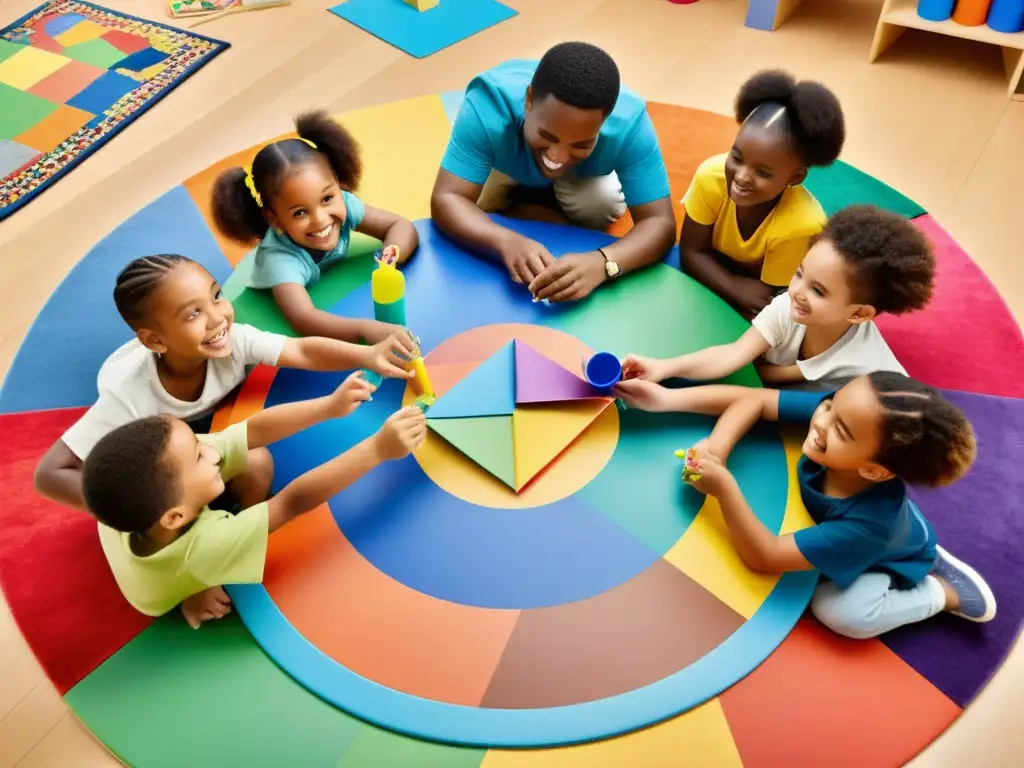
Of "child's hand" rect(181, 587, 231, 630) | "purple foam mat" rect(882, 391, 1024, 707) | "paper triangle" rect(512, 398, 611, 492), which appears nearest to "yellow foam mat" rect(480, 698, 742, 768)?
"purple foam mat" rect(882, 391, 1024, 707)

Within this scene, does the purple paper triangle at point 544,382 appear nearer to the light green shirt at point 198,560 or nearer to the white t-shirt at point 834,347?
the white t-shirt at point 834,347

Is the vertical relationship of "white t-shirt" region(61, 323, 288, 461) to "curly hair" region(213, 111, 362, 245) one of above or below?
below

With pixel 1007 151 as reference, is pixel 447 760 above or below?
below

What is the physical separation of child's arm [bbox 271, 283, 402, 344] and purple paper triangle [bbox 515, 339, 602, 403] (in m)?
0.43

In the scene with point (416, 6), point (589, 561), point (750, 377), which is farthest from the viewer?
point (416, 6)

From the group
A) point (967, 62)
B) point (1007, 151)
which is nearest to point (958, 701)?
point (1007, 151)

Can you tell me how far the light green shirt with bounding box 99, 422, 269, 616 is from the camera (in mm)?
2021

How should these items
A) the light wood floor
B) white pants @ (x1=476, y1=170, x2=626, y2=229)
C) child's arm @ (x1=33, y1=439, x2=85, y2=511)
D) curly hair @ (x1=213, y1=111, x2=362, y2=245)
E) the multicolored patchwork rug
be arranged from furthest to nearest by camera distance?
the multicolored patchwork rug
the light wood floor
white pants @ (x1=476, y1=170, x2=626, y2=229)
curly hair @ (x1=213, y1=111, x2=362, y2=245)
child's arm @ (x1=33, y1=439, x2=85, y2=511)

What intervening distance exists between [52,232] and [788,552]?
3233mm

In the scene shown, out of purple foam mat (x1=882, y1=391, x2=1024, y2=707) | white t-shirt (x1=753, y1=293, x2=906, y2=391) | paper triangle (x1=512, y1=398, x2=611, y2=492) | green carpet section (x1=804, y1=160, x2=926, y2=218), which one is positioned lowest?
purple foam mat (x1=882, y1=391, x2=1024, y2=707)

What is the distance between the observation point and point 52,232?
3.60 meters

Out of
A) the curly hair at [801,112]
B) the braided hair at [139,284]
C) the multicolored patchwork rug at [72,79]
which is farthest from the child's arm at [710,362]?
the multicolored patchwork rug at [72,79]

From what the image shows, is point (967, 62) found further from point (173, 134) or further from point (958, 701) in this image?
point (173, 134)

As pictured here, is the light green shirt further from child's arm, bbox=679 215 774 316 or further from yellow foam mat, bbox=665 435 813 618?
child's arm, bbox=679 215 774 316
